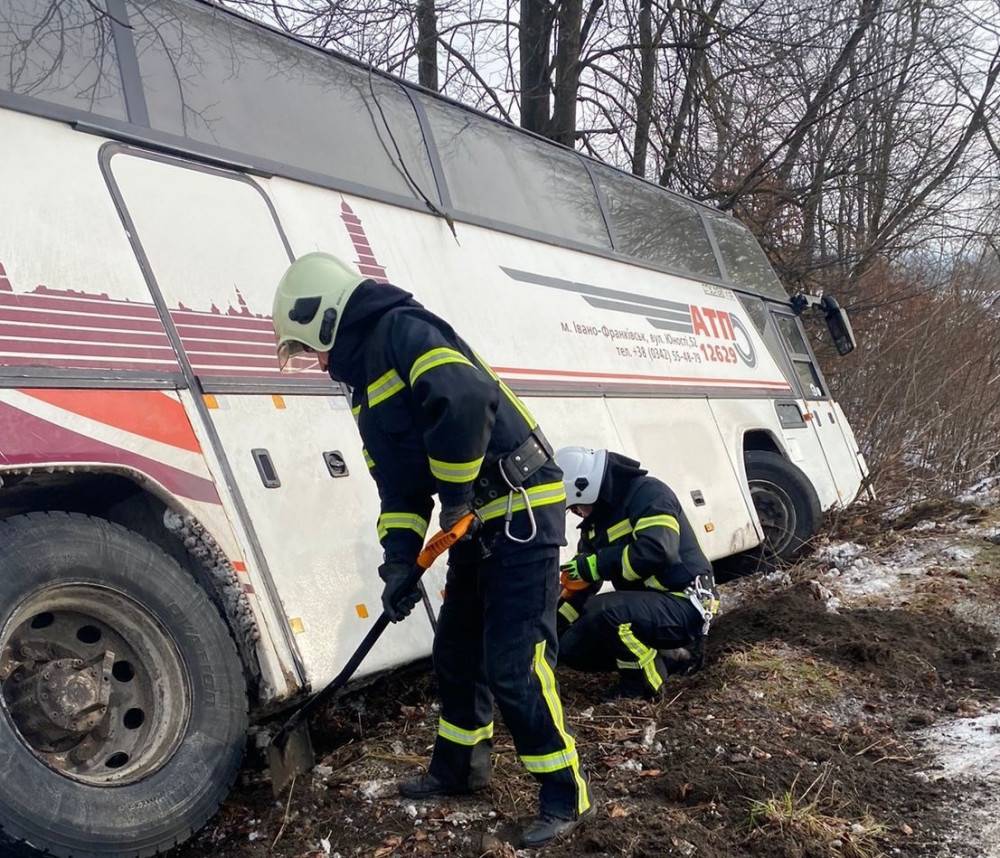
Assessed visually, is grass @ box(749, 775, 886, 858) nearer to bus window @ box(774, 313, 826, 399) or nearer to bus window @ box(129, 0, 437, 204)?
bus window @ box(129, 0, 437, 204)

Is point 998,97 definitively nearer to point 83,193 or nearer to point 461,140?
point 461,140

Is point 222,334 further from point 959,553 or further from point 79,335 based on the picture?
point 959,553

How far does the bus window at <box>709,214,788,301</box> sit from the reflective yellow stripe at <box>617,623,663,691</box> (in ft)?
13.8

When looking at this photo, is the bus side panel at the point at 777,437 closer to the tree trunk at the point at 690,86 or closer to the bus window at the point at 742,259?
the bus window at the point at 742,259

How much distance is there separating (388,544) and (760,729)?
71.1 inches

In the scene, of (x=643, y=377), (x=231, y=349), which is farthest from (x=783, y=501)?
(x=231, y=349)

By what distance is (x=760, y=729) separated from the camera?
3.72 meters

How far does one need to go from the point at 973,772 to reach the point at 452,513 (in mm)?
2151

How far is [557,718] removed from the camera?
2949 mm

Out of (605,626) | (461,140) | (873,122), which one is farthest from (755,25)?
(605,626)

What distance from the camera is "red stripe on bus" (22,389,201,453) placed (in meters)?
2.79

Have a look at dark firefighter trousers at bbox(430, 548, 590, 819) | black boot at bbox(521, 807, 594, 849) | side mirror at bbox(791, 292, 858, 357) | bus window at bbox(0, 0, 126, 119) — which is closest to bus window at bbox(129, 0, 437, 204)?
bus window at bbox(0, 0, 126, 119)

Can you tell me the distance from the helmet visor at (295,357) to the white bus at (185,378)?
0.06 meters

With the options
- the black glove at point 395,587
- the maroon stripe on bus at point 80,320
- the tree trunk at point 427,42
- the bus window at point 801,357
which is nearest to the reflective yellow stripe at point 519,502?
the black glove at point 395,587
